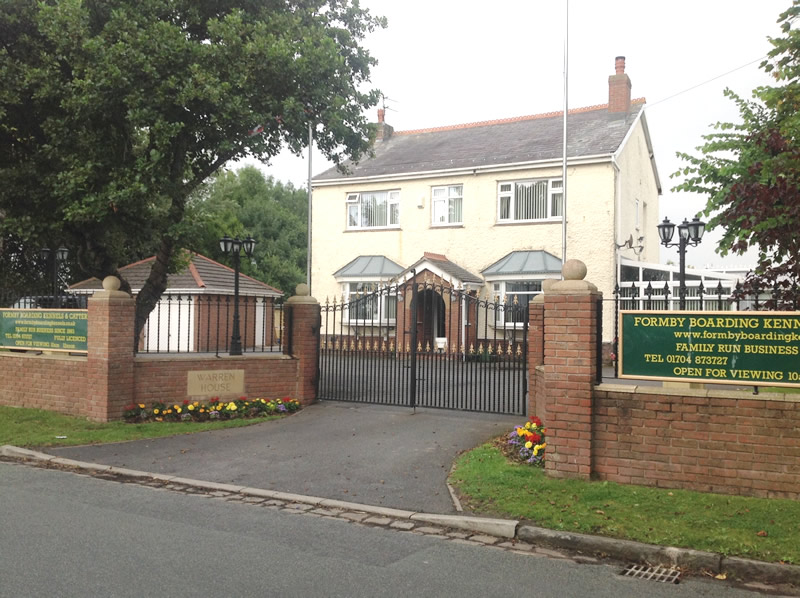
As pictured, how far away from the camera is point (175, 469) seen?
8805 mm

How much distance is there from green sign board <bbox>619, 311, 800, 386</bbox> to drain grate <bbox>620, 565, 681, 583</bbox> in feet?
Result: 7.88

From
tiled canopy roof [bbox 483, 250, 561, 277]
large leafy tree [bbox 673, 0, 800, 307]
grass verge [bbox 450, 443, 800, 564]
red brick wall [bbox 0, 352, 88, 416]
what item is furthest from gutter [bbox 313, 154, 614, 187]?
grass verge [bbox 450, 443, 800, 564]

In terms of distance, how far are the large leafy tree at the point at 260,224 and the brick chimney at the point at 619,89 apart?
2110cm

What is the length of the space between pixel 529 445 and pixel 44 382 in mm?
8990

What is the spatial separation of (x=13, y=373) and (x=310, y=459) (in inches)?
288

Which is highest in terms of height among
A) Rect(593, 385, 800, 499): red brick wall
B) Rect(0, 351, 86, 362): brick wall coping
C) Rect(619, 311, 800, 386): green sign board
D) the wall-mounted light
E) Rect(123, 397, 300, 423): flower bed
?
the wall-mounted light

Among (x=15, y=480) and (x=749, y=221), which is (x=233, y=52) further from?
(x=749, y=221)

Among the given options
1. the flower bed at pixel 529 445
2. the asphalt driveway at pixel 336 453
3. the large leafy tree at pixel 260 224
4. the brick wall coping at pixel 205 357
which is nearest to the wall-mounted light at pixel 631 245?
the asphalt driveway at pixel 336 453

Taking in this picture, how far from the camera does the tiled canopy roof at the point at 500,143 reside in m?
25.9

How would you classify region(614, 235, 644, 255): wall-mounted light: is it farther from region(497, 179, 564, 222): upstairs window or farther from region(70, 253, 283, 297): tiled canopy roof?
region(70, 253, 283, 297): tiled canopy roof

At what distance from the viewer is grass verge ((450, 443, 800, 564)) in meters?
5.75

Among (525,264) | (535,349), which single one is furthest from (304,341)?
(525,264)

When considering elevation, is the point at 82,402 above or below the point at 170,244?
below

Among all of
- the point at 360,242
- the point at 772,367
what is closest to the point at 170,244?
the point at 772,367
